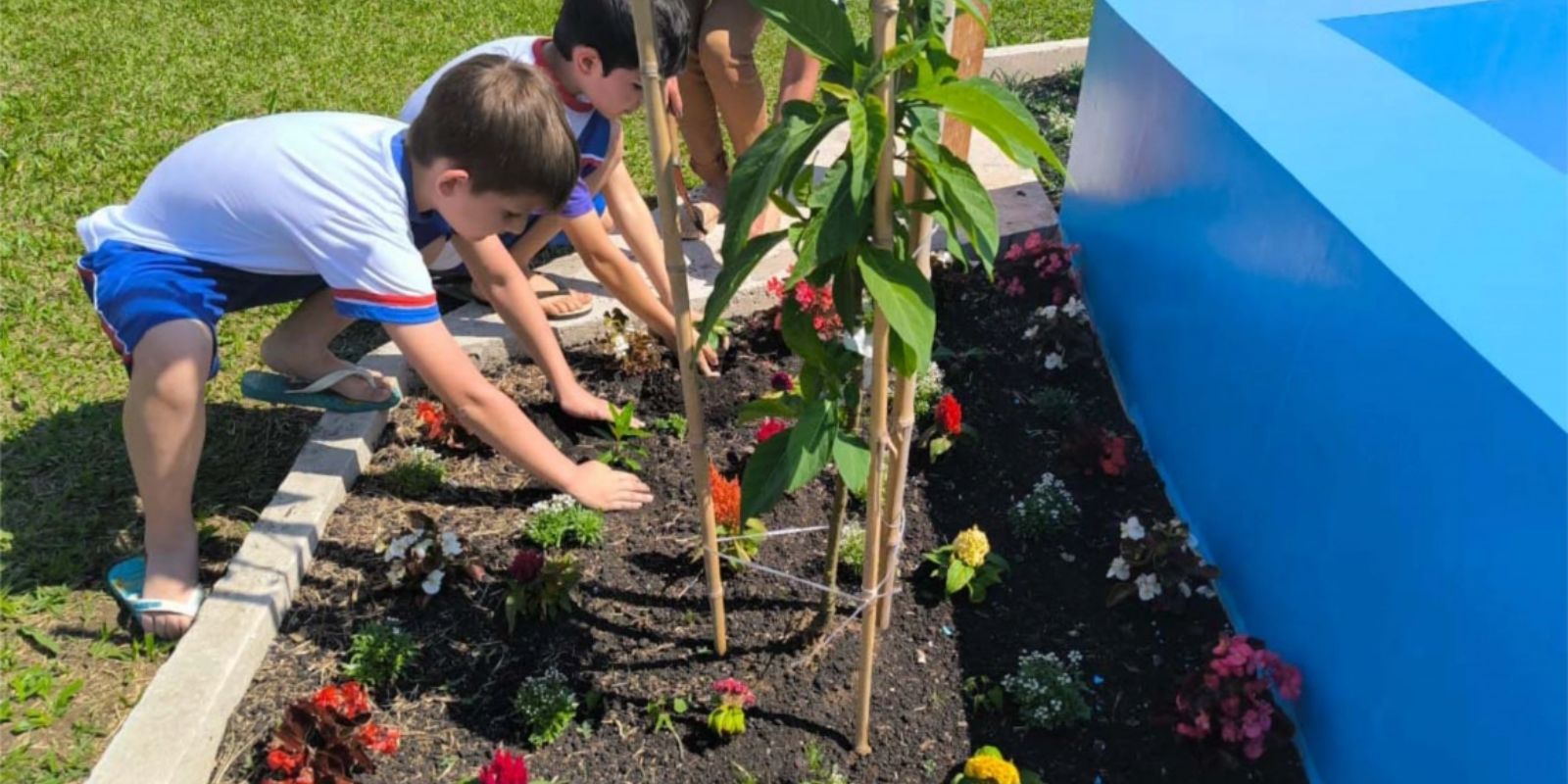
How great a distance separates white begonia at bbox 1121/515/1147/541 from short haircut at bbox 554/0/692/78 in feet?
5.20

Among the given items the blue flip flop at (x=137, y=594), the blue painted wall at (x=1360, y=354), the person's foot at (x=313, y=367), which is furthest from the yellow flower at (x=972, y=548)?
the blue flip flop at (x=137, y=594)

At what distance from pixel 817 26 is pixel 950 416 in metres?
1.56

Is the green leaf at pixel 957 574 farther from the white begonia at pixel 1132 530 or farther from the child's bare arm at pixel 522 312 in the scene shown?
the child's bare arm at pixel 522 312

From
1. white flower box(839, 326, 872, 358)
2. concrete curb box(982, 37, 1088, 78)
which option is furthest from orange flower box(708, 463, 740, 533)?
Answer: concrete curb box(982, 37, 1088, 78)

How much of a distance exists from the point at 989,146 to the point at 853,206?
343cm

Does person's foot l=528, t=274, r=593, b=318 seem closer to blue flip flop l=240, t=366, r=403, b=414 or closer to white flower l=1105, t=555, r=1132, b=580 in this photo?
blue flip flop l=240, t=366, r=403, b=414

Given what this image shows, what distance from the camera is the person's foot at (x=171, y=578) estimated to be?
254cm

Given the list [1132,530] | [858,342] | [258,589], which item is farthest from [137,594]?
[1132,530]

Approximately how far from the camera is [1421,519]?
1.85m

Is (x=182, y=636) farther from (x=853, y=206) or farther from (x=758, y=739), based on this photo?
(x=853, y=206)

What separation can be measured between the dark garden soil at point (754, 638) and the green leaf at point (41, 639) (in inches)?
21.9

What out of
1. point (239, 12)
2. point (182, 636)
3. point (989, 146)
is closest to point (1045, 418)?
point (989, 146)

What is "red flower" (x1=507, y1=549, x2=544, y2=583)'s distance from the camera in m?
2.49

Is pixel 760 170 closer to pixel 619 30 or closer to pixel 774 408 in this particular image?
pixel 774 408
